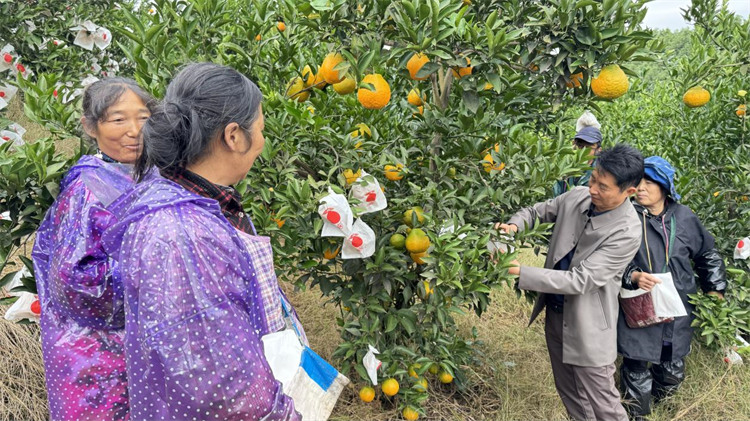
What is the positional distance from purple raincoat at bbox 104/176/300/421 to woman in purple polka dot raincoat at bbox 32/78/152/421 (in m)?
0.37

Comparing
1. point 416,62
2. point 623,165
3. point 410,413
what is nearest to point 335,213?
point 416,62

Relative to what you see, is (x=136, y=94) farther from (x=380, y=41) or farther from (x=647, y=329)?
(x=647, y=329)

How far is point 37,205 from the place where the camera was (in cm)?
167

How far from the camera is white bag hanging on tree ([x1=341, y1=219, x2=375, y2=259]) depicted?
1.93m

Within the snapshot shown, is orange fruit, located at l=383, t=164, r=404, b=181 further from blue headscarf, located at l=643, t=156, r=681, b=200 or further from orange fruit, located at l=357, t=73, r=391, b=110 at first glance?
blue headscarf, located at l=643, t=156, r=681, b=200

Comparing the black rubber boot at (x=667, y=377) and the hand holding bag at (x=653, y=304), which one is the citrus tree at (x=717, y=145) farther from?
the hand holding bag at (x=653, y=304)

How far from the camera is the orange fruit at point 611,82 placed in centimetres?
184

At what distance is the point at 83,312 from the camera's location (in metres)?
1.32

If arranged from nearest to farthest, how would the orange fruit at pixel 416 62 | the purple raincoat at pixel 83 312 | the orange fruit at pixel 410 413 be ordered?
the purple raincoat at pixel 83 312 → the orange fruit at pixel 416 62 → the orange fruit at pixel 410 413

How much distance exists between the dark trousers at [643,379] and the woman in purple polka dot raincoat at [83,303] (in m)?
2.32

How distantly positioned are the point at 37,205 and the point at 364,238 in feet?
3.33

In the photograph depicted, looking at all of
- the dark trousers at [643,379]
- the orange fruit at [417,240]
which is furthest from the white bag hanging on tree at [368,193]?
the dark trousers at [643,379]

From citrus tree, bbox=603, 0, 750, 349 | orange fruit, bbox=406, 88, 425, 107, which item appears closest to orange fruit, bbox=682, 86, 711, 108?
citrus tree, bbox=603, 0, 750, 349

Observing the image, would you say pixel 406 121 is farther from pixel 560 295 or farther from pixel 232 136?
pixel 232 136
